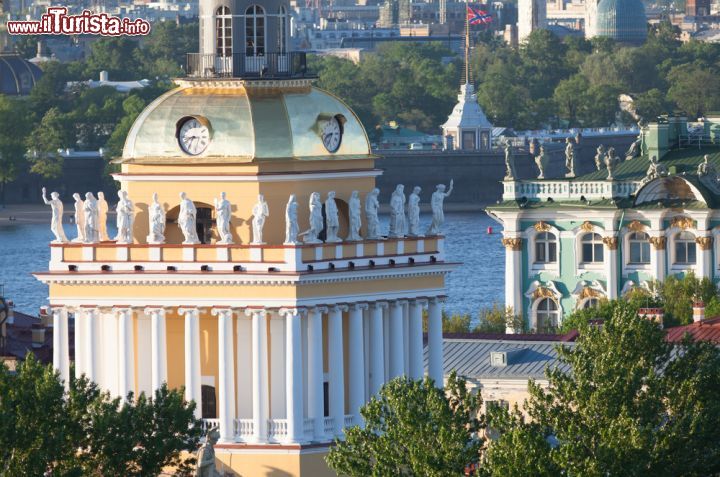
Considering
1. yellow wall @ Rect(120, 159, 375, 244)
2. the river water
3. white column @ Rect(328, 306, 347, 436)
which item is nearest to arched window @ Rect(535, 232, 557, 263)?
the river water

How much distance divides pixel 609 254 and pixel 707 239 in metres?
2.00

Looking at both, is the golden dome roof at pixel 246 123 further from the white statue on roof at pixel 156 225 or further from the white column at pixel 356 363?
the white column at pixel 356 363

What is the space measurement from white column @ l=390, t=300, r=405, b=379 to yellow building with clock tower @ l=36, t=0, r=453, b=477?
24 millimetres

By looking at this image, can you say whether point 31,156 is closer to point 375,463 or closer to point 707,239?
point 707,239

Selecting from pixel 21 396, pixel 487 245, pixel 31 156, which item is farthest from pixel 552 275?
pixel 31 156

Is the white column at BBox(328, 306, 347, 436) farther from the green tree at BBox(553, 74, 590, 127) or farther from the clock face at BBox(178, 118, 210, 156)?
the green tree at BBox(553, 74, 590, 127)

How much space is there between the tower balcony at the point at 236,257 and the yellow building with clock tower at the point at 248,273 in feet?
0.05

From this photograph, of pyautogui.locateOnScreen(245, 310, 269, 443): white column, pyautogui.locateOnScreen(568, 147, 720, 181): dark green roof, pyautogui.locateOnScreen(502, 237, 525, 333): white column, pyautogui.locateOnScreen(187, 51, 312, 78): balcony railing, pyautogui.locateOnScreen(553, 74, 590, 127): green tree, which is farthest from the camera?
pyautogui.locateOnScreen(553, 74, 590, 127): green tree

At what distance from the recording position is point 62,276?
48.7 m

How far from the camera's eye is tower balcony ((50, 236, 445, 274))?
47594 millimetres

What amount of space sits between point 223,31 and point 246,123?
5.83 ft

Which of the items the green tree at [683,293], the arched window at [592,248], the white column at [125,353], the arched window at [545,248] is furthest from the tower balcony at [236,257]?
the arched window at [592,248]

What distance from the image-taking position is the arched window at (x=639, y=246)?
80.7 metres

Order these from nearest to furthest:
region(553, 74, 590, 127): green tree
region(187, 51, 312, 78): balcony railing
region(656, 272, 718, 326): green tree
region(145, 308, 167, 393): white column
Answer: region(145, 308, 167, 393): white column < region(187, 51, 312, 78): balcony railing < region(656, 272, 718, 326): green tree < region(553, 74, 590, 127): green tree
